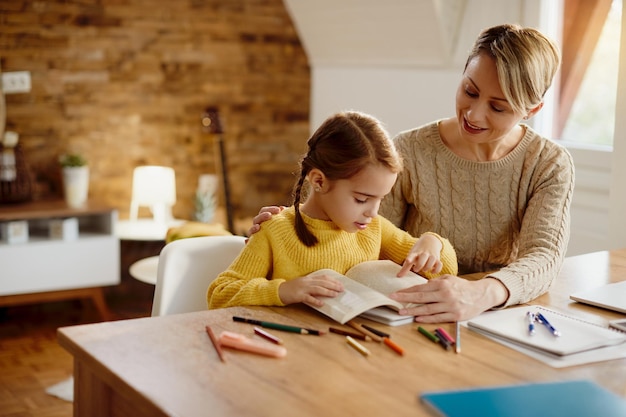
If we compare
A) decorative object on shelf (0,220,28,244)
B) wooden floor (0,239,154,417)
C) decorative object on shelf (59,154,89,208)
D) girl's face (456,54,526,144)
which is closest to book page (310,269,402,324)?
girl's face (456,54,526,144)

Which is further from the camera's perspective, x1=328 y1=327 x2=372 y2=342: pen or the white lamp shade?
the white lamp shade

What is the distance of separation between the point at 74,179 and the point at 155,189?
0.42 meters

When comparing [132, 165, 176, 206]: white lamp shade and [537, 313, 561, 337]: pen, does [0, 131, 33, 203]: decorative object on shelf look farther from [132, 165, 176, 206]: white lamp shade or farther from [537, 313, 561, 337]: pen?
[537, 313, 561, 337]: pen

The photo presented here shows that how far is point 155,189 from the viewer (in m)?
4.30

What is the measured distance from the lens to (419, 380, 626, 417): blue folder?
1.11 metres

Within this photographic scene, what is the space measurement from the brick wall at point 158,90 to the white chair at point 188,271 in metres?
2.47

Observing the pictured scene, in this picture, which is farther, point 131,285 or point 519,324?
point 131,285

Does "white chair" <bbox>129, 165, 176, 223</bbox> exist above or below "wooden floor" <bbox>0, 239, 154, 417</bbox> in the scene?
above

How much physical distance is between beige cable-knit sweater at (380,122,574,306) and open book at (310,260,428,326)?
0.47 m

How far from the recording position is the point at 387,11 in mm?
4078

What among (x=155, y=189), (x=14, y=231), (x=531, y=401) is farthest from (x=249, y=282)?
(x=155, y=189)

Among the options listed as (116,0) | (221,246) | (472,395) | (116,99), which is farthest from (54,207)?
(472,395)

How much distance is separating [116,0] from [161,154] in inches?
32.0

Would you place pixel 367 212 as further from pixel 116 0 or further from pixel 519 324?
pixel 116 0
